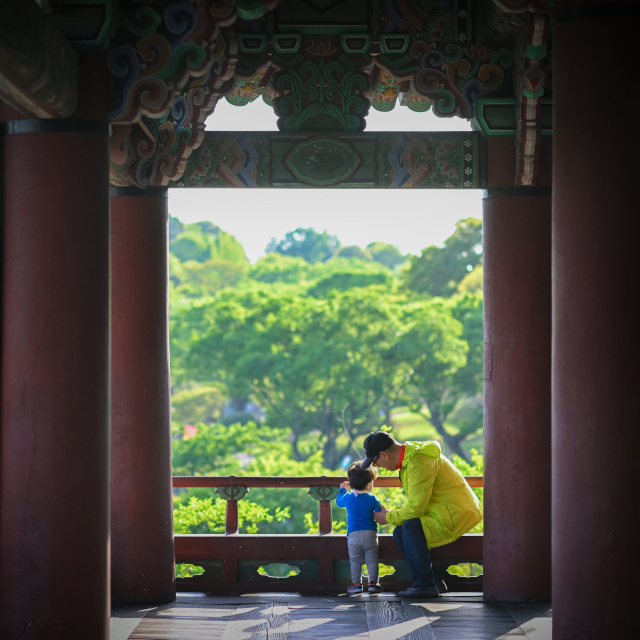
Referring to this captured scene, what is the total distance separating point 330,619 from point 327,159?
2.59 m

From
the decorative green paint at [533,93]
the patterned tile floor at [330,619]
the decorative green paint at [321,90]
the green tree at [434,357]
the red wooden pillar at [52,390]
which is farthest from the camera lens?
the green tree at [434,357]

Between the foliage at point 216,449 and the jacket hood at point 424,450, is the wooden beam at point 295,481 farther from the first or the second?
the foliage at point 216,449

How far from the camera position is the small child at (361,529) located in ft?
16.1

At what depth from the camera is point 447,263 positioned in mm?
27594

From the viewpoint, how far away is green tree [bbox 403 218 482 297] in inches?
1064

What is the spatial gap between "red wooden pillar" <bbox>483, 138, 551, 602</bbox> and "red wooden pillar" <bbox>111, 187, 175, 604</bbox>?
1.90 m

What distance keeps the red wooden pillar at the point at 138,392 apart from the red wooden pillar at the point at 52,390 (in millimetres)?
1494

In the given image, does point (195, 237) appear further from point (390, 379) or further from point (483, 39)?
point (483, 39)

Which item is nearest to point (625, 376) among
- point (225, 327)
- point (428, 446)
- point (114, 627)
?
point (428, 446)

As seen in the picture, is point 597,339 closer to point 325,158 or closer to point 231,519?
point 325,158

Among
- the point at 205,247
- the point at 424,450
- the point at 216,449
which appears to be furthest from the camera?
the point at 205,247

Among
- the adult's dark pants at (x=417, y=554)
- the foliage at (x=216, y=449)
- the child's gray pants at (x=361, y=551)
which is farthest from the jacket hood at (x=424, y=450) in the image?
the foliage at (x=216, y=449)

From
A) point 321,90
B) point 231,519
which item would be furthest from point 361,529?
point 321,90

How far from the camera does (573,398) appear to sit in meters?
2.94
